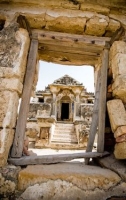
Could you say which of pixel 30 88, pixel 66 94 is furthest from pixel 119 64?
pixel 66 94

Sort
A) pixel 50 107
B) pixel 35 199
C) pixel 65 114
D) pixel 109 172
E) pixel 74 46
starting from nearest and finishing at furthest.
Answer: pixel 35 199, pixel 109 172, pixel 74 46, pixel 50 107, pixel 65 114

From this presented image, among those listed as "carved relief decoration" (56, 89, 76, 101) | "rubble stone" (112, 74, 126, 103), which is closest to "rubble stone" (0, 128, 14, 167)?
"rubble stone" (112, 74, 126, 103)

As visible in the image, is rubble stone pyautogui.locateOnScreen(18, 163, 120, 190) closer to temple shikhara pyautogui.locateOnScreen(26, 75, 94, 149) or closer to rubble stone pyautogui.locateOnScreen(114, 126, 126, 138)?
rubble stone pyautogui.locateOnScreen(114, 126, 126, 138)

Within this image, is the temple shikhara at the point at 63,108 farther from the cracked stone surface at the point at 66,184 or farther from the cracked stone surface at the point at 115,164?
the cracked stone surface at the point at 66,184

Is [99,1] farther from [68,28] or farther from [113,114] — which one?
[113,114]

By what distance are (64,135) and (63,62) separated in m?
7.01

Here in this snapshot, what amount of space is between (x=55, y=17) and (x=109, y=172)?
2257 mm

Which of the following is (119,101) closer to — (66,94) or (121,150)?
(121,150)

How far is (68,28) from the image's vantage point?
2307mm

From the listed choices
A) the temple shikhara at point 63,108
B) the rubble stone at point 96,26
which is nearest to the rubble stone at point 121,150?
the rubble stone at point 96,26

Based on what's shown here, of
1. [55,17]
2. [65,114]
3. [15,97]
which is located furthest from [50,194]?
[65,114]

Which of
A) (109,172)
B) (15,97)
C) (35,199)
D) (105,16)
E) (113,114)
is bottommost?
(35,199)

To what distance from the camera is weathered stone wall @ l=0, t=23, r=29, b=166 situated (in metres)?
1.63

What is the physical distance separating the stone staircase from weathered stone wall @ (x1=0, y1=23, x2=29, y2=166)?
644 cm
